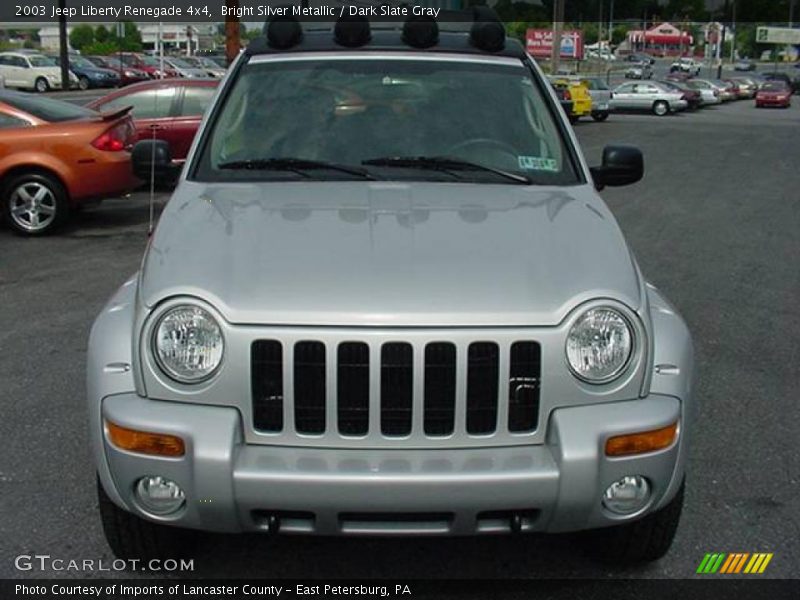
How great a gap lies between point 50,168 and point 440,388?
8.08 m

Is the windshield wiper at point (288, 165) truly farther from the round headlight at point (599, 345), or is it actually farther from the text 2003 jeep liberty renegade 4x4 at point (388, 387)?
the round headlight at point (599, 345)

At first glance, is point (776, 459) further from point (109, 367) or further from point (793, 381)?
point (109, 367)

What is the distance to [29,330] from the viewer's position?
645 cm

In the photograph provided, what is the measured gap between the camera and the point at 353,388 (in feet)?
9.43

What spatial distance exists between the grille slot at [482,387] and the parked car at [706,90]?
49.1m

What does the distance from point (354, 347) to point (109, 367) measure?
30.5 inches

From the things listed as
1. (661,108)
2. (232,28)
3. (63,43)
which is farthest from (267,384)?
(661,108)

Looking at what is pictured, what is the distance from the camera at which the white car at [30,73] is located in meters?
42.6

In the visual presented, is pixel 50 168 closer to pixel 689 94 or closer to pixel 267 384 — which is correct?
pixel 267 384

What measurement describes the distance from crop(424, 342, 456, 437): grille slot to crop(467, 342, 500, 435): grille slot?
5cm

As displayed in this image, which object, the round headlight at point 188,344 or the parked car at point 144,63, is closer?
the round headlight at point 188,344

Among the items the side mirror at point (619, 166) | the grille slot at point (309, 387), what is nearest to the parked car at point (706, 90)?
the side mirror at point (619, 166)

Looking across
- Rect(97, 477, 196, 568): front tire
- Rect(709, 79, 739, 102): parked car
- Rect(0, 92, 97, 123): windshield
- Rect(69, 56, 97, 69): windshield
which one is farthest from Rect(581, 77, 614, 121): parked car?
Rect(97, 477, 196, 568): front tire

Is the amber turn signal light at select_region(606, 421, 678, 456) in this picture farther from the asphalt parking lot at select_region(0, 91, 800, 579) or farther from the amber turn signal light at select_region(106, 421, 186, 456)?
the amber turn signal light at select_region(106, 421, 186, 456)
